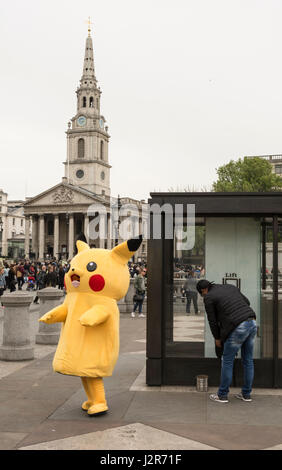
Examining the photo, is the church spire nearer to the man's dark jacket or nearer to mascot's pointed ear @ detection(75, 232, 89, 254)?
mascot's pointed ear @ detection(75, 232, 89, 254)

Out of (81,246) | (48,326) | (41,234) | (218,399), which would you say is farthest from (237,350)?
(41,234)

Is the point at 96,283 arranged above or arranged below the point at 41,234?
below

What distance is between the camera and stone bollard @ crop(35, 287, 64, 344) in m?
11.5

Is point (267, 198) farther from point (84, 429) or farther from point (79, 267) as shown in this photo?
point (84, 429)

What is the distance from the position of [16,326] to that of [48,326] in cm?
200

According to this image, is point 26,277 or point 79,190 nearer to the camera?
point 26,277

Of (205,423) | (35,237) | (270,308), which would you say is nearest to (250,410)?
(205,423)

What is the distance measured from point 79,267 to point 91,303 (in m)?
0.45

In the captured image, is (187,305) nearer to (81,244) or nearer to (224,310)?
(224,310)

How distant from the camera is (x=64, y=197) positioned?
303ft

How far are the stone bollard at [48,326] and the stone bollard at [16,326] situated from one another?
64.7 inches

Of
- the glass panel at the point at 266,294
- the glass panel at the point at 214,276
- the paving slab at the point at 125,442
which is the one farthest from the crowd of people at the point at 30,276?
the paving slab at the point at 125,442

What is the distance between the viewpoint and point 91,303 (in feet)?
20.5

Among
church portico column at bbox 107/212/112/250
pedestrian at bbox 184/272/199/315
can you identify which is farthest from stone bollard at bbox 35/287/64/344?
church portico column at bbox 107/212/112/250
